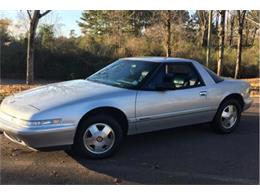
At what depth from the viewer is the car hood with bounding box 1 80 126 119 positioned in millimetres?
5277

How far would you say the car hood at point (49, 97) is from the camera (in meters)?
5.28

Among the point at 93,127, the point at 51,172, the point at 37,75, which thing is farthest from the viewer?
the point at 37,75

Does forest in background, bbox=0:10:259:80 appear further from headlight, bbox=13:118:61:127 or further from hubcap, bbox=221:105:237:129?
headlight, bbox=13:118:61:127

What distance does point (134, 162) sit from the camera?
5.48 meters

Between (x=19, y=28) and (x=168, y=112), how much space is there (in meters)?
20.4

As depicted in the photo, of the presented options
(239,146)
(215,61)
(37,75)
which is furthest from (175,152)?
(215,61)

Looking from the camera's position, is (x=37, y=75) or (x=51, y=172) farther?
(x=37, y=75)

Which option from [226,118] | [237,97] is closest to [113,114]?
[226,118]

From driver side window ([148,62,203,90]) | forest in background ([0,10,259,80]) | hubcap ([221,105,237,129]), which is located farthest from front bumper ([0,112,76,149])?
forest in background ([0,10,259,80])

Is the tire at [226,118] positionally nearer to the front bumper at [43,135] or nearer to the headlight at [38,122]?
the front bumper at [43,135]

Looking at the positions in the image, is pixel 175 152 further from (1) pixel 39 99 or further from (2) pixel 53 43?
(2) pixel 53 43

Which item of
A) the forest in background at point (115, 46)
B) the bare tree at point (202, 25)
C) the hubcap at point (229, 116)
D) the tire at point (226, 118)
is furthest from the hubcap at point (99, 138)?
the bare tree at point (202, 25)

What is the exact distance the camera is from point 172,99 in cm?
619

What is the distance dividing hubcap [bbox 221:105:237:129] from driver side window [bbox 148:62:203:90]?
82 centimetres
